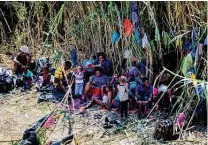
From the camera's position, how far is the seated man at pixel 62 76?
7.04 m

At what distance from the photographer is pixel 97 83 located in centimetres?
675

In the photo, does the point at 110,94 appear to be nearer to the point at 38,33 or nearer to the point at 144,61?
the point at 144,61

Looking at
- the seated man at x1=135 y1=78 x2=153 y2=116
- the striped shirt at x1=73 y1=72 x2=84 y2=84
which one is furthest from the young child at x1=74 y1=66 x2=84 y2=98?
the seated man at x1=135 y1=78 x2=153 y2=116

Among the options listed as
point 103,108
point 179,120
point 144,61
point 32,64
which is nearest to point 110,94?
point 103,108

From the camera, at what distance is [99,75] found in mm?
6750

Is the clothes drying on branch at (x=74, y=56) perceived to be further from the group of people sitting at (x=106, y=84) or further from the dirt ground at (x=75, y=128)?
the dirt ground at (x=75, y=128)

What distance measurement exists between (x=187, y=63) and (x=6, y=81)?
299 cm

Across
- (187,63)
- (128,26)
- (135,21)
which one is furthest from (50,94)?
(187,63)

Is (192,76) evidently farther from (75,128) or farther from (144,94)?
(75,128)

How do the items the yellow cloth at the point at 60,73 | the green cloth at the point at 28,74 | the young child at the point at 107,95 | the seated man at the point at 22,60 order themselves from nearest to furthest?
the young child at the point at 107,95 → the yellow cloth at the point at 60,73 → the green cloth at the point at 28,74 → the seated man at the point at 22,60

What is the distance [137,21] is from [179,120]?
1464 mm

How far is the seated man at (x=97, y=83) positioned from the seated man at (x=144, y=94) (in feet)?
2.02

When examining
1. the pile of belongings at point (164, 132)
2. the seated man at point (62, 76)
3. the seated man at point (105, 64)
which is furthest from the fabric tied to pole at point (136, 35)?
the pile of belongings at point (164, 132)

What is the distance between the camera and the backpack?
7461mm
